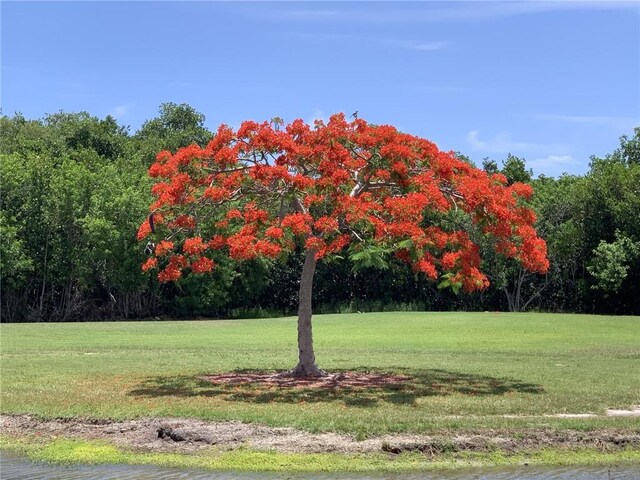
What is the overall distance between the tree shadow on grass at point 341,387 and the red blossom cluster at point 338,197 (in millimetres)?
2425

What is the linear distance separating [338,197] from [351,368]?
6.66 m

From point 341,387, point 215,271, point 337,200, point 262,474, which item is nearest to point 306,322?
point 341,387

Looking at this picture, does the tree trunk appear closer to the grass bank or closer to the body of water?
the grass bank

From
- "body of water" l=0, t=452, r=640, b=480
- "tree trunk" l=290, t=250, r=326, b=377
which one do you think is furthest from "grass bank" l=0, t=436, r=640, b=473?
"tree trunk" l=290, t=250, r=326, b=377

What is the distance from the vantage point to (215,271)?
53.1 meters

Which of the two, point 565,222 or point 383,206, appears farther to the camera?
point 565,222

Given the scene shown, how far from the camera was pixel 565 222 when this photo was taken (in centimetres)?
5641

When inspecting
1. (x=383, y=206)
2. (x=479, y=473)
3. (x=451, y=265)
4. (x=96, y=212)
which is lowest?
(x=479, y=473)

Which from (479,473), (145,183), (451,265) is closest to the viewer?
(479,473)

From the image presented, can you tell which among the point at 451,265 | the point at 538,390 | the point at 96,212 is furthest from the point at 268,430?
the point at 96,212

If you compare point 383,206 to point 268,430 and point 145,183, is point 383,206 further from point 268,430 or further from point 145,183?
point 145,183

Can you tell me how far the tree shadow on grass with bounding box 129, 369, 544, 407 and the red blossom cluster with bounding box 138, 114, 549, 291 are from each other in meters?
2.42

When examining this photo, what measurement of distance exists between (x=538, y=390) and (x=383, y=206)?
528 cm

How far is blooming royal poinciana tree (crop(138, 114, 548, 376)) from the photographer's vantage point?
51.3 feet
